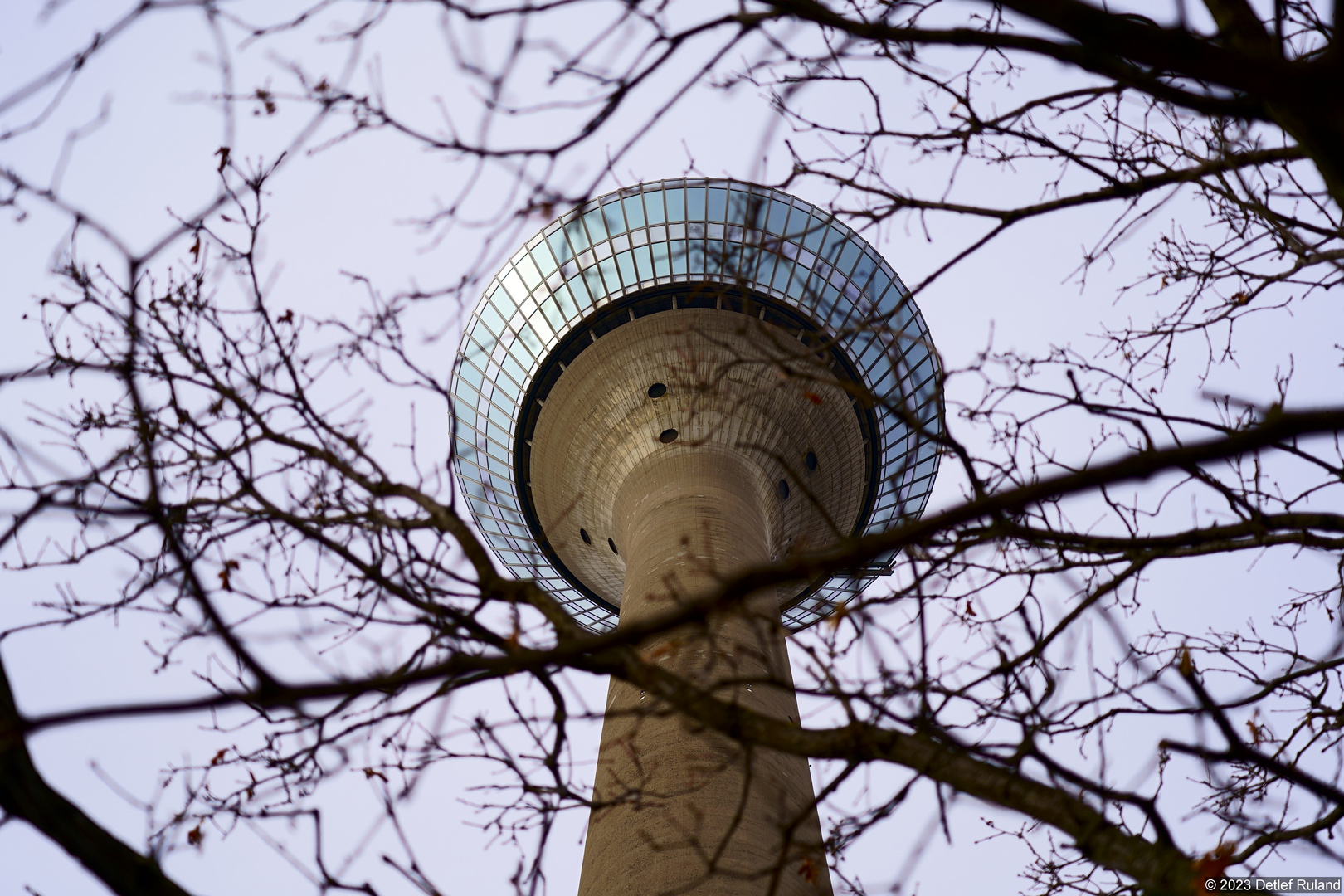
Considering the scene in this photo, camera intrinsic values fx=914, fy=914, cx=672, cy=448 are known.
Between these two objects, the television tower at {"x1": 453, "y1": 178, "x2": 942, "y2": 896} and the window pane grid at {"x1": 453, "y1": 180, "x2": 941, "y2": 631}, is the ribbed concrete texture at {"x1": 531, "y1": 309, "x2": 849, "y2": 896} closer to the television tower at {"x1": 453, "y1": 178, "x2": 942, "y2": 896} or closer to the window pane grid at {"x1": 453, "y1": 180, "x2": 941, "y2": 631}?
the television tower at {"x1": 453, "y1": 178, "x2": 942, "y2": 896}

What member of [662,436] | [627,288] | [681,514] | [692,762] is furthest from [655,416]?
[692,762]

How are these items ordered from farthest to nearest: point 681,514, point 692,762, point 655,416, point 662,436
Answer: point 655,416 → point 662,436 → point 681,514 → point 692,762

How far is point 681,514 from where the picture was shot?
1309 centimetres

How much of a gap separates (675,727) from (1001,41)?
8456mm

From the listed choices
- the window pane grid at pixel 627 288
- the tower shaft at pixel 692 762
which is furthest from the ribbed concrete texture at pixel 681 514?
the window pane grid at pixel 627 288

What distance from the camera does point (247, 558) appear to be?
185 inches

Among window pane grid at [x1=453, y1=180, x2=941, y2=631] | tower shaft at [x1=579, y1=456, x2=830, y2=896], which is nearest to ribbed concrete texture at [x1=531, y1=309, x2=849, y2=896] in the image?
tower shaft at [x1=579, y1=456, x2=830, y2=896]

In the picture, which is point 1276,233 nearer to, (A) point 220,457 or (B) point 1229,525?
(B) point 1229,525

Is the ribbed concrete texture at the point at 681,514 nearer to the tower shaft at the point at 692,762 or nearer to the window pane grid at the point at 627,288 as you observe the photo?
the tower shaft at the point at 692,762

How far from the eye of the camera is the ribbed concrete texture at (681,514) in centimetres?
903

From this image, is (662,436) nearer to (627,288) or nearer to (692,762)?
(627,288)

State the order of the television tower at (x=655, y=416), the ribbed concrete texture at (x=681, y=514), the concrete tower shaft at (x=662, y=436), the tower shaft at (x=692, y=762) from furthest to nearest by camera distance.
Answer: the concrete tower shaft at (x=662, y=436), the television tower at (x=655, y=416), the ribbed concrete texture at (x=681, y=514), the tower shaft at (x=692, y=762)

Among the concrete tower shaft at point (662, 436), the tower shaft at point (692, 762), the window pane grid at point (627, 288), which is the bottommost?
the tower shaft at point (692, 762)

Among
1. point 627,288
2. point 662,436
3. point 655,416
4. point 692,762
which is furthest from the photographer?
point 627,288
